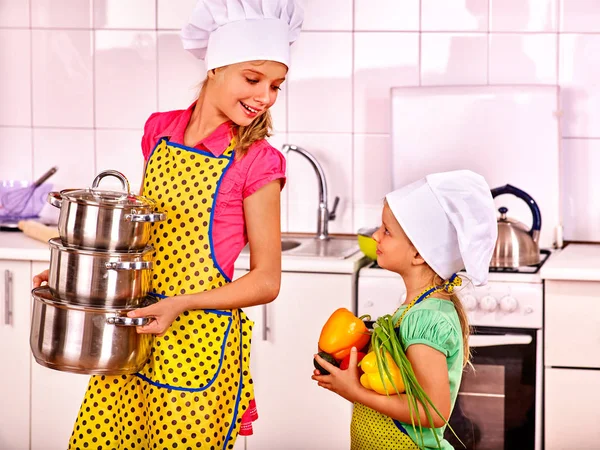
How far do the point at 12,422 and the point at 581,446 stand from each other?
1.62m

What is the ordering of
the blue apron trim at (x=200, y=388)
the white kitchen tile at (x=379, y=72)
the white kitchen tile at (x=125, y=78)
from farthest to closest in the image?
the white kitchen tile at (x=125, y=78) → the white kitchen tile at (x=379, y=72) → the blue apron trim at (x=200, y=388)

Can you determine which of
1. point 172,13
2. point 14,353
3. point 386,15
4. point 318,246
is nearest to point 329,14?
point 386,15

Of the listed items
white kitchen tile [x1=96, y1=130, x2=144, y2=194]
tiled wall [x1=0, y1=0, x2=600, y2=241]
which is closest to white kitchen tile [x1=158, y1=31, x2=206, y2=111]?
tiled wall [x1=0, y1=0, x2=600, y2=241]

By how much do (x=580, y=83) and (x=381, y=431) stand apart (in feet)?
5.68

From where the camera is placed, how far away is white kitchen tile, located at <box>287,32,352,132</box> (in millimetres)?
2979

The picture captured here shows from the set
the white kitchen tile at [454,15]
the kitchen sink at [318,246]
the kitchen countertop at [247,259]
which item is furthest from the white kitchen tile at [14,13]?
the white kitchen tile at [454,15]

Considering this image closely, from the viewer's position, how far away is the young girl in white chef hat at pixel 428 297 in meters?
1.42

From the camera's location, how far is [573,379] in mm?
2385

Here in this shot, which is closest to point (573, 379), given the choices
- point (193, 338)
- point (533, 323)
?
point (533, 323)

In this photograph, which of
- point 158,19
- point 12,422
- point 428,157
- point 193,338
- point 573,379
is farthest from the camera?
point 158,19

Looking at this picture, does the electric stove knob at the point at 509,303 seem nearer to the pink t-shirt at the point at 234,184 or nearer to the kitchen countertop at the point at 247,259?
the kitchen countertop at the point at 247,259

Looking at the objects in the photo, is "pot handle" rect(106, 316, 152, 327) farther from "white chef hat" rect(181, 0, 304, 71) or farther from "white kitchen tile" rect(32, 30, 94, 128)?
"white kitchen tile" rect(32, 30, 94, 128)

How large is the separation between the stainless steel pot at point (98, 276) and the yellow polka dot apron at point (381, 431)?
43cm

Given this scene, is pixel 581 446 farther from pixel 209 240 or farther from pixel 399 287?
pixel 209 240
